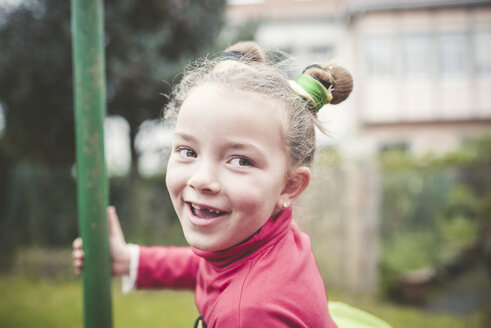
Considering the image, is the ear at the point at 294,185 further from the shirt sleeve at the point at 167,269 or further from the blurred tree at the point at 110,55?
the blurred tree at the point at 110,55

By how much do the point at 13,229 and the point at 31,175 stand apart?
3.39ft

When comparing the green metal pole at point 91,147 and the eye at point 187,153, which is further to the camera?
the green metal pole at point 91,147

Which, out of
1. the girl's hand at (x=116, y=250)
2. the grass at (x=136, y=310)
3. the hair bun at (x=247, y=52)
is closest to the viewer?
the hair bun at (x=247, y=52)

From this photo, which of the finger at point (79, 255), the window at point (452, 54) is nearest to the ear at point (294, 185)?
the finger at point (79, 255)

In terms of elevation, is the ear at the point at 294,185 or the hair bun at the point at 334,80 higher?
the hair bun at the point at 334,80

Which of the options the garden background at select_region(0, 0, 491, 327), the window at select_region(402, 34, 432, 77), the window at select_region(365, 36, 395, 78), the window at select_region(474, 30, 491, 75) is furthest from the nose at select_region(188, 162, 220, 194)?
the window at select_region(474, 30, 491, 75)

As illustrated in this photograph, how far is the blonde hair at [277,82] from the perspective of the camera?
119 cm

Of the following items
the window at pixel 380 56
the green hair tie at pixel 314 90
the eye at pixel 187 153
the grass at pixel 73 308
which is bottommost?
the grass at pixel 73 308

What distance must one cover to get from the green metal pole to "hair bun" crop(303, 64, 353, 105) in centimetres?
77

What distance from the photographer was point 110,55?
5008mm

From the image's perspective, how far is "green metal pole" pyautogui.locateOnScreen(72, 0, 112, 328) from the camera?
1.37 m

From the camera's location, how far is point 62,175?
6055 mm

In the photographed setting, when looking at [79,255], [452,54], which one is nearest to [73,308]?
[79,255]

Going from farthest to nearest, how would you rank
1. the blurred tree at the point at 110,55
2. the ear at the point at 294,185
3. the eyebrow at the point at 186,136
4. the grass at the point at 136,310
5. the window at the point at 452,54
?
the window at the point at 452,54 → the blurred tree at the point at 110,55 → the grass at the point at 136,310 → the ear at the point at 294,185 → the eyebrow at the point at 186,136
